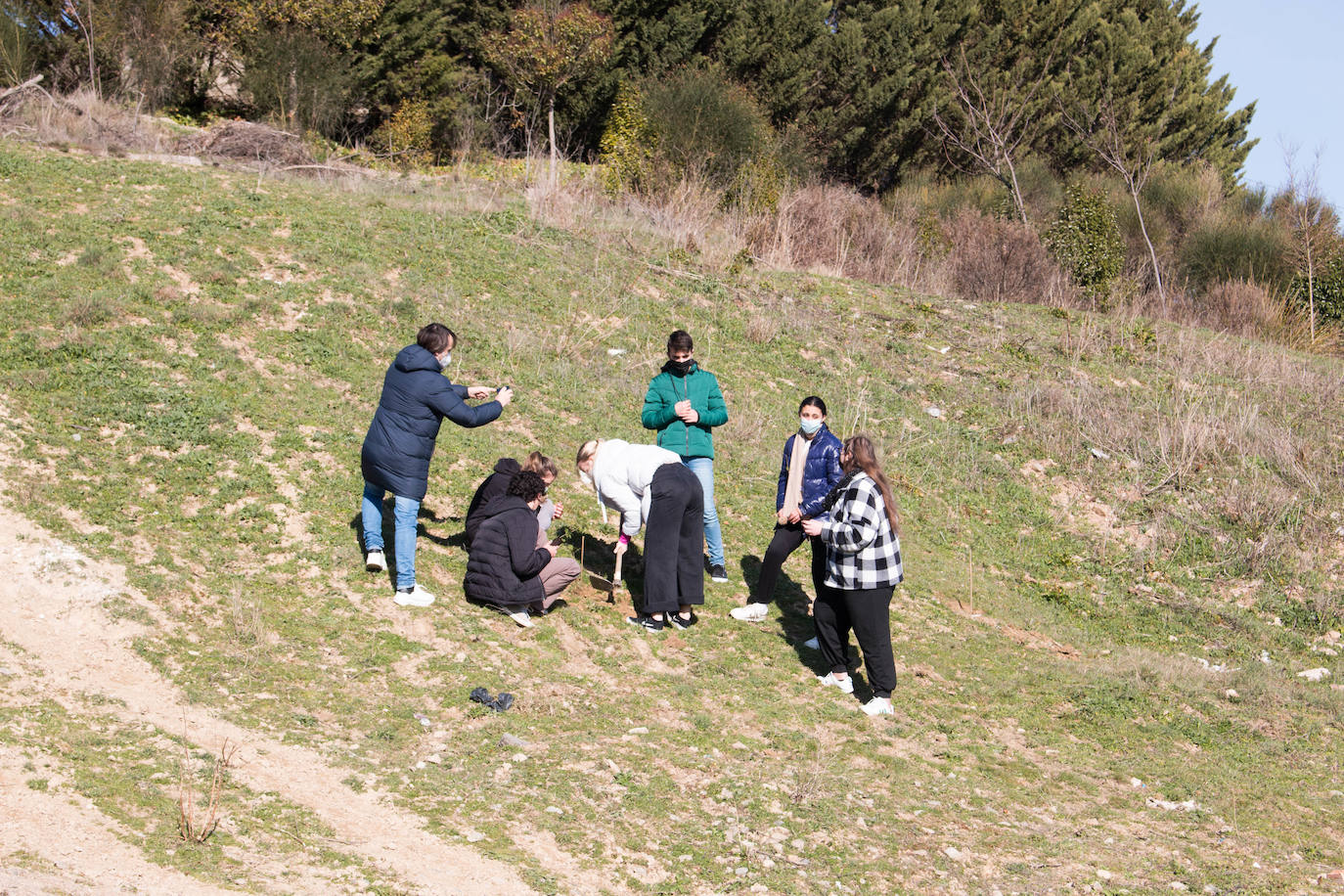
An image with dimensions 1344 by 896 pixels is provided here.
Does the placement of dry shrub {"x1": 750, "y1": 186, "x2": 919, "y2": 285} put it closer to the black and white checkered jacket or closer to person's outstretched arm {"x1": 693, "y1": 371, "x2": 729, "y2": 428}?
person's outstretched arm {"x1": 693, "y1": 371, "x2": 729, "y2": 428}

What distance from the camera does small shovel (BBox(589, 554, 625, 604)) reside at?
26.0 ft

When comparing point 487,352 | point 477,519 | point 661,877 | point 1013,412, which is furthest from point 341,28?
point 661,877

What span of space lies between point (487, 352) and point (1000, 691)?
20.8 feet

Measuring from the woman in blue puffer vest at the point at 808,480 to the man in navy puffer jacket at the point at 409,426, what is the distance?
86.9 inches

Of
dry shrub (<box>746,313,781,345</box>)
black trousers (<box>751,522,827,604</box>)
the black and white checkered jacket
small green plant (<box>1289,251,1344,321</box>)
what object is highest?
small green plant (<box>1289,251,1344,321</box>)

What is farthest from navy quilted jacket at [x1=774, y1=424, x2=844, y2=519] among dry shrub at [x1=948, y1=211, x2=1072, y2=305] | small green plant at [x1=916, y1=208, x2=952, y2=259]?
small green plant at [x1=916, y1=208, x2=952, y2=259]

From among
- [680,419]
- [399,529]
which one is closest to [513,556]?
[399,529]

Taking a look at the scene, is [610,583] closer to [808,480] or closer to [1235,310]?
[808,480]

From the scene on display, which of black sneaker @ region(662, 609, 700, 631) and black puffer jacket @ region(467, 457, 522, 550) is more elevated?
black puffer jacket @ region(467, 457, 522, 550)

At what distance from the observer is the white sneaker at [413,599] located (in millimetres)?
7234

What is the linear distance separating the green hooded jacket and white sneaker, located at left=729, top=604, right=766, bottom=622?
1.18 meters

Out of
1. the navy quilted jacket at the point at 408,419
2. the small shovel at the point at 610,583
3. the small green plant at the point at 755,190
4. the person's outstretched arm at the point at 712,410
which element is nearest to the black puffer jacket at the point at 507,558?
the navy quilted jacket at the point at 408,419

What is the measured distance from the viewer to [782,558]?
8172 millimetres

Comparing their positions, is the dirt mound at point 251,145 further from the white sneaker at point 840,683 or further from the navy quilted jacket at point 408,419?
the white sneaker at point 840,683
